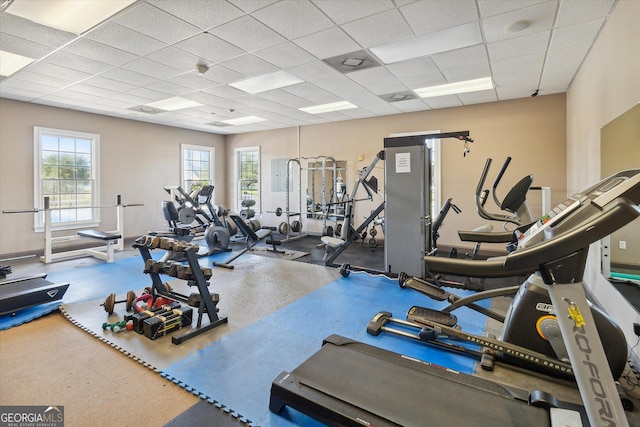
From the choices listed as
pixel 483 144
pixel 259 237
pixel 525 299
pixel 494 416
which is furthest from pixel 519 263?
pixel 483 144

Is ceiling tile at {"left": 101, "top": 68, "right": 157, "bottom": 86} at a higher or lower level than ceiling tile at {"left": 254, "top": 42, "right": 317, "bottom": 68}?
higher

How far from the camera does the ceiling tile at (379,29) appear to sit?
296 centimetres

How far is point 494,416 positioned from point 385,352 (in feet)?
2.49

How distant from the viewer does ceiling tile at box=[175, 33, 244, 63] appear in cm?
336

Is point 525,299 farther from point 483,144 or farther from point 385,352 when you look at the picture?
point 483,144

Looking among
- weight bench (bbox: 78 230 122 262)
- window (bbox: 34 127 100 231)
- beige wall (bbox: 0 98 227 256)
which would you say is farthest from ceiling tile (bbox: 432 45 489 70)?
beige wall (bbox: 0 98 227 256)

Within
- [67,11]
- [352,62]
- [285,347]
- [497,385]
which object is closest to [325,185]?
[352,62]

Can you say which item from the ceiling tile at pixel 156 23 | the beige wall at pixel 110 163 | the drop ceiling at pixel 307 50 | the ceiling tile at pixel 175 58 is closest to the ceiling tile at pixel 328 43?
the drop ceiling at pixel 307 50

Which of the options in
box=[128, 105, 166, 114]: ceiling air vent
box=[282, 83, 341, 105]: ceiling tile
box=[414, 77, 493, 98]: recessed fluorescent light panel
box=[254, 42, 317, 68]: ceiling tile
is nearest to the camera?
box=[254, 42, 317, 68]: ceiling tile

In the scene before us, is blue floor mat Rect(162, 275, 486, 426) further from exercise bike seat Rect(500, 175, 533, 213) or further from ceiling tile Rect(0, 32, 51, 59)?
ceiling tile Rect(0, 32, 51, 59)

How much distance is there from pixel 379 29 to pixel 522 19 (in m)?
1.35

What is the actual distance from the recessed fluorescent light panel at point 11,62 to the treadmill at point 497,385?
506 centimetres

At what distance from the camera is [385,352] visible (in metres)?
2.20

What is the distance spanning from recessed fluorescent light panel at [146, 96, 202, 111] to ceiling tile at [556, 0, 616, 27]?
5500mm
